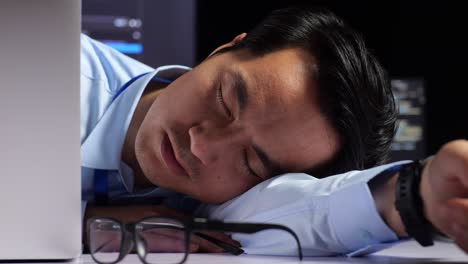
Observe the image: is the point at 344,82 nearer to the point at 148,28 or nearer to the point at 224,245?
the point at 224,245

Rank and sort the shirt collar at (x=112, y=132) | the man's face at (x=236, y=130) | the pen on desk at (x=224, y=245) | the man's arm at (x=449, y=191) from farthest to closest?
1. the shirt collar at (x=112, y=132)
2. the man's face at (x=236, y=130)
3. the pen on desk at (x=224, y=245)
4. the man's arm at (x=449, y=191)

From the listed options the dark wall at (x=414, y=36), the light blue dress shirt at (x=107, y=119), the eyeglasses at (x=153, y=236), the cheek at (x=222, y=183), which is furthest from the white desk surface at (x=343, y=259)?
the dark wall at (x=414, y=36)

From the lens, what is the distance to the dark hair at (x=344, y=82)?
1.02m

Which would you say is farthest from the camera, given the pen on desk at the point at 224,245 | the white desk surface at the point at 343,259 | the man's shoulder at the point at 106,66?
the man's shoulder at the point at 106,66

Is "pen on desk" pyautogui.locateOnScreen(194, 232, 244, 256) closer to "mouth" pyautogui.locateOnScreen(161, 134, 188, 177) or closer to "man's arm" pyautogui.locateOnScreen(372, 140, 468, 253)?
"mouth" pyautogui.locateOnScreen(161, 134, 188, 177)

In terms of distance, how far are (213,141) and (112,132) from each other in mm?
263

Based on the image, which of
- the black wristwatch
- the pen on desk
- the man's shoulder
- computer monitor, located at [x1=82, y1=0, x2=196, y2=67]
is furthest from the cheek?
computer monitor, located at [x1=82, y1=0, x2=196, y2=67]

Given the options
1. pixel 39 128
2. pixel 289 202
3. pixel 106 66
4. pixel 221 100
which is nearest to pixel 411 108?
pixel 106 66

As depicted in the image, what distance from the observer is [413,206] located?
67 cm

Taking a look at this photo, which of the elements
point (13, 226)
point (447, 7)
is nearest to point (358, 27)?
point (447, 7)

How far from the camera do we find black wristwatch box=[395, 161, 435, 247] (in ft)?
2.21

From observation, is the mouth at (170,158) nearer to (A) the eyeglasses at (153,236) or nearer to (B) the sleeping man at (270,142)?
(B) the sleeping man at (270,142)

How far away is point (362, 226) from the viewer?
2.45 ft

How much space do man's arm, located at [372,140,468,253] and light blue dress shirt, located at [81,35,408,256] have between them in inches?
3.3
